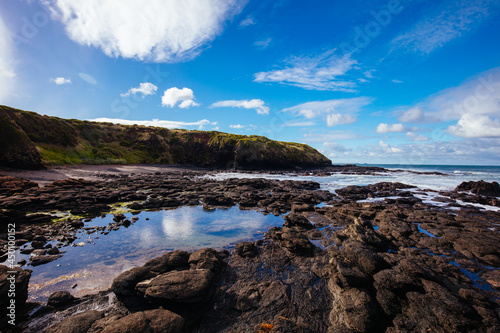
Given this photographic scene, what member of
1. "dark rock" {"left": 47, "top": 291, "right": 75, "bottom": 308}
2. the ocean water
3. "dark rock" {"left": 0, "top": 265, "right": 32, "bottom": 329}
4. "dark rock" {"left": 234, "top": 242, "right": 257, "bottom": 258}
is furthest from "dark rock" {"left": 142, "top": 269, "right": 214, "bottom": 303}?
the ocean water

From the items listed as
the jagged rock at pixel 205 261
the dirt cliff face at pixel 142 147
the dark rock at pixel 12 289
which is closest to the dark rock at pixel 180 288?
the jagged rock at pixel 205 261

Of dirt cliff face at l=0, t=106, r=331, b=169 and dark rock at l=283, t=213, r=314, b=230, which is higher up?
dirt cliff face at l=0, t=106, r=331, b=169

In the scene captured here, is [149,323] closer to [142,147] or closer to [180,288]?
[180,288]

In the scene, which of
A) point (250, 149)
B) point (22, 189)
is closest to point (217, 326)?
point (22, 189)

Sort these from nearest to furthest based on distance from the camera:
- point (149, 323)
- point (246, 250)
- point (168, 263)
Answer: point (149, 323) < point (168, 263) < point (246, 250)

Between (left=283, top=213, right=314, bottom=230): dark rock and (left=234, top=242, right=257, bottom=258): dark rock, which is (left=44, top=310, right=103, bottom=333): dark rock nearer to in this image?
(left=234, top=242, right=257, bottom=258): dark rock

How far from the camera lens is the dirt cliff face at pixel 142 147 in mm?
54562

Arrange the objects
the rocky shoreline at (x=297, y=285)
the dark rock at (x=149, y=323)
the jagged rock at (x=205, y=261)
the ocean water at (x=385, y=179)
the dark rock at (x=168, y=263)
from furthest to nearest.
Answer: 1. the ocean water at (x=385, y=179)
2. the jagged rock at (x=205, y=261)
3. the dark rock at (x=168, y=263)
4. the rocky shoreline at (x=297, y=285)
5. the dark rock at (x=149, y=323)

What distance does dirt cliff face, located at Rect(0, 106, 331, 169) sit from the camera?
179 ft

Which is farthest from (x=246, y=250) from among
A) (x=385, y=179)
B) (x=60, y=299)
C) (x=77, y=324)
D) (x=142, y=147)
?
(x=142, y=147)

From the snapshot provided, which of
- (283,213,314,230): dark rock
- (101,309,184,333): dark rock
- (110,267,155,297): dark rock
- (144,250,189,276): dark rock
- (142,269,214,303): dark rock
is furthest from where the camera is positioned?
(283,213,314,230): dark rock

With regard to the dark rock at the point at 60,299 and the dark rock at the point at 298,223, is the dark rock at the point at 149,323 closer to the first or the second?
the dark rock at the point at 60,299

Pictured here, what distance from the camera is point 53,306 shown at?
663cm

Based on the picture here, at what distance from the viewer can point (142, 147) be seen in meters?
83.1
